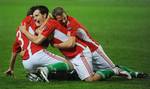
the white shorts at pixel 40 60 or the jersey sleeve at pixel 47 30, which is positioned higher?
the jersey sleeve at pixel 47 30

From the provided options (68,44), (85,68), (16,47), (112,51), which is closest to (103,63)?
(85,68)

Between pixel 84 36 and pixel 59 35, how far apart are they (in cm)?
50

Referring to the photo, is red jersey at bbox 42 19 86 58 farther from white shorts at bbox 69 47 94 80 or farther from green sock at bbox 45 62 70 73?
green sock at bbox 45 62 70 73


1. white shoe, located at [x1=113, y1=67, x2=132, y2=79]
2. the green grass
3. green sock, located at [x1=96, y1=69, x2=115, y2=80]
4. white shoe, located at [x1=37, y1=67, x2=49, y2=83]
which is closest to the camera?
the green grass

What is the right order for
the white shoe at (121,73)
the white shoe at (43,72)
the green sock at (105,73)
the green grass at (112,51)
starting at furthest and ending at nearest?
the white shoe at (121,73)
the green sock at (105,73)
the white shoe at (43,72)
the green grass at (112,51)

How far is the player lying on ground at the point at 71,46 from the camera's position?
11344 mm

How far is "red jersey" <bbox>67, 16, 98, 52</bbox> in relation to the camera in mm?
11430

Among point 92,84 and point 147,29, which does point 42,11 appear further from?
point 147,29

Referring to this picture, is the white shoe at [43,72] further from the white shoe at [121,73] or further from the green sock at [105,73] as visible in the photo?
the white shoe at [121,73]

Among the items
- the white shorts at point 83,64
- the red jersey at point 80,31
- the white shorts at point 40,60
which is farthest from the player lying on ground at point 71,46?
the white shorts at point 40,60

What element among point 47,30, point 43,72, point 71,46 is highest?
point 47,30

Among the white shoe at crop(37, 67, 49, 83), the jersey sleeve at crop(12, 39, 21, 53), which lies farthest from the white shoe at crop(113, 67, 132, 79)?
the jersey sleeve at crop(12, 39, 21, 53)

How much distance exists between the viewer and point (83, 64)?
37.7ft

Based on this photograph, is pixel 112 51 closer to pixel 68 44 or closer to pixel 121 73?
pixel 121 73
